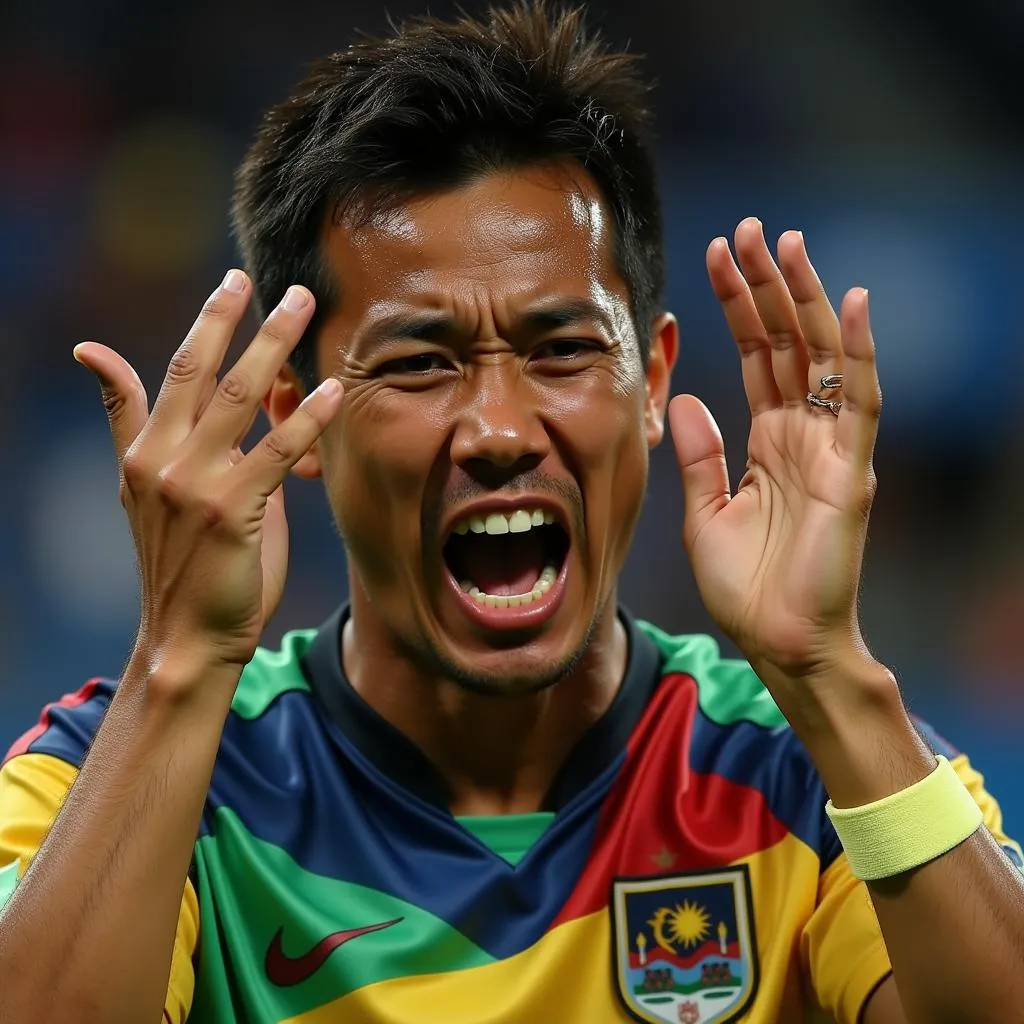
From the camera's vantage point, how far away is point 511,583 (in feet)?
9.34

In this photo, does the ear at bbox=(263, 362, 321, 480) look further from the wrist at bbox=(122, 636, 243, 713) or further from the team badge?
the team badge

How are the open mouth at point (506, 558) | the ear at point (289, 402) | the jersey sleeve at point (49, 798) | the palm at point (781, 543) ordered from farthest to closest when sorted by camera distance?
1. the ear at point (289, 402)
2. the open mouth at point (506, 558)
3. the jersey sleeve at point (49, 798)
4. the palm at point (781, 543)

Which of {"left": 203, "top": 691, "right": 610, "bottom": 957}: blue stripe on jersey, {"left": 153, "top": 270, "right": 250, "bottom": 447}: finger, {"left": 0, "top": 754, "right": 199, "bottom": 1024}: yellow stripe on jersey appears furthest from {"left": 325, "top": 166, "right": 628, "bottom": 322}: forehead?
{"left": 0, "top": 754, "right": 199, "bottom": 1024}: yellow stripe on jersey

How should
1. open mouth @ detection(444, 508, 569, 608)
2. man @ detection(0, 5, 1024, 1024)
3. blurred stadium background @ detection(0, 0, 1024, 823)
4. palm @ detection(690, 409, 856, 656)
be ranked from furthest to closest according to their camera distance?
blurred stadium background @ detection(0, 0, 1024, 823), open mouth @ detection(444, 508, 569, 608), palm @ detection(690, 409, 856, 656), man @ detection(0, 5, 1024, 1024)

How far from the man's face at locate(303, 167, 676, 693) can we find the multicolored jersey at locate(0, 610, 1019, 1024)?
26 cm

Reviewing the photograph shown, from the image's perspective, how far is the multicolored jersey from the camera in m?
2.50

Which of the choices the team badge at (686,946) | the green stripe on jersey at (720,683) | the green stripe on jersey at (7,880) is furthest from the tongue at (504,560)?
the green stripe on jersey at (7,880)

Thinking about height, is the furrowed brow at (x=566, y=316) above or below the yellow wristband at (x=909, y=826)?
above

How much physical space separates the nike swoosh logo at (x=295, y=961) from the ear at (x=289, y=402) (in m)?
0.83

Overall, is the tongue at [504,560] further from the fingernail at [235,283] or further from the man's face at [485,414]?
the fingernail at [235,283]

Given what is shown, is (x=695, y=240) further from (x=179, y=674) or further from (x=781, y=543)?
(x=179, y=674)

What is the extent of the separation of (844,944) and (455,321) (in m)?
1.15

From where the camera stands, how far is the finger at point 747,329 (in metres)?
2.38

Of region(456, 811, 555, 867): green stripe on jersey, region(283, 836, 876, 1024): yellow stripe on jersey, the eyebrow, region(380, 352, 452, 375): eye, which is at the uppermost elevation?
the eyebrow
